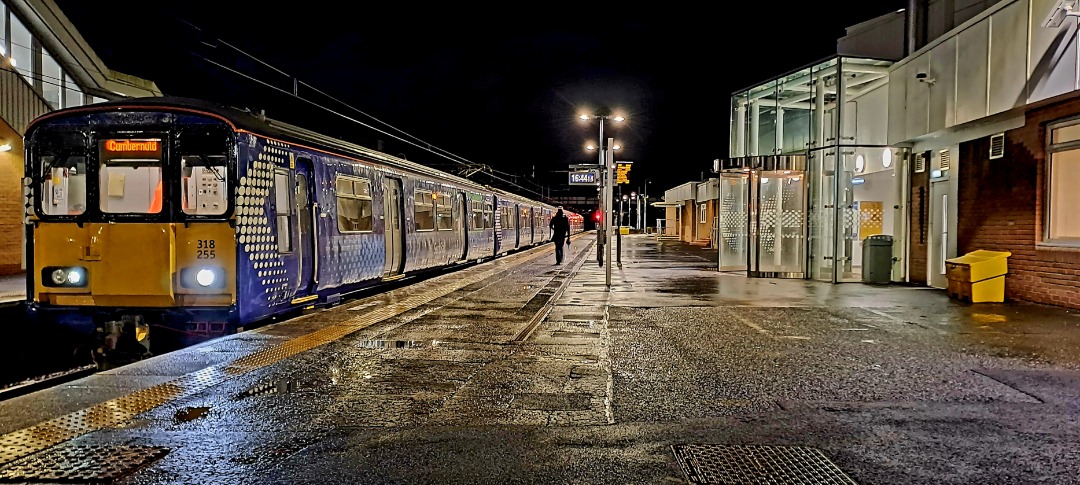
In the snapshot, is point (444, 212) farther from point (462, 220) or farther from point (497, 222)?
point (497, 222)

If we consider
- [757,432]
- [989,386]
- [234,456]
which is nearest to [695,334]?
[989,386]

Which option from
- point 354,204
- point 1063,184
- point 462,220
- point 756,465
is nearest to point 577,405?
point 756,465

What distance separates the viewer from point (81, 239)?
837cm

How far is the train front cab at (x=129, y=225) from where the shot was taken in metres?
8.29

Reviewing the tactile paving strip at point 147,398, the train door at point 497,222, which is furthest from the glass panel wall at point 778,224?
the tactile paving strip at point 147,398

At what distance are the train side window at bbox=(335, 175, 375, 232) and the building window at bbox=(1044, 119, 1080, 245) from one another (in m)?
11.6

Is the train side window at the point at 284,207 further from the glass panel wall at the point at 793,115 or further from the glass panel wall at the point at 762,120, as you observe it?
the glass panel wall at the point at 762,120

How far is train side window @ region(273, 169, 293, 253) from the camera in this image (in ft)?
30.9

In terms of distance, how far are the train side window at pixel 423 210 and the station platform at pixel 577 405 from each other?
5019mm

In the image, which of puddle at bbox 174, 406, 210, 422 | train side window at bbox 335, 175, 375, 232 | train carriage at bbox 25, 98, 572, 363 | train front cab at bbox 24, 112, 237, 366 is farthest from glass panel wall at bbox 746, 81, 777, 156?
puddle at bbox 174, 406, 210, 422

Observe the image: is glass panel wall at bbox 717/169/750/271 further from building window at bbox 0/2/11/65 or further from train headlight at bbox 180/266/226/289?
building window at bbox 0/2/11/65

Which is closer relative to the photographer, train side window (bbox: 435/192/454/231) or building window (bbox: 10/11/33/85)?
train side window (bbox: 435/192/454/231)

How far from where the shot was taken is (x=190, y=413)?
572 centimetres

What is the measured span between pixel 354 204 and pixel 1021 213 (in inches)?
458
